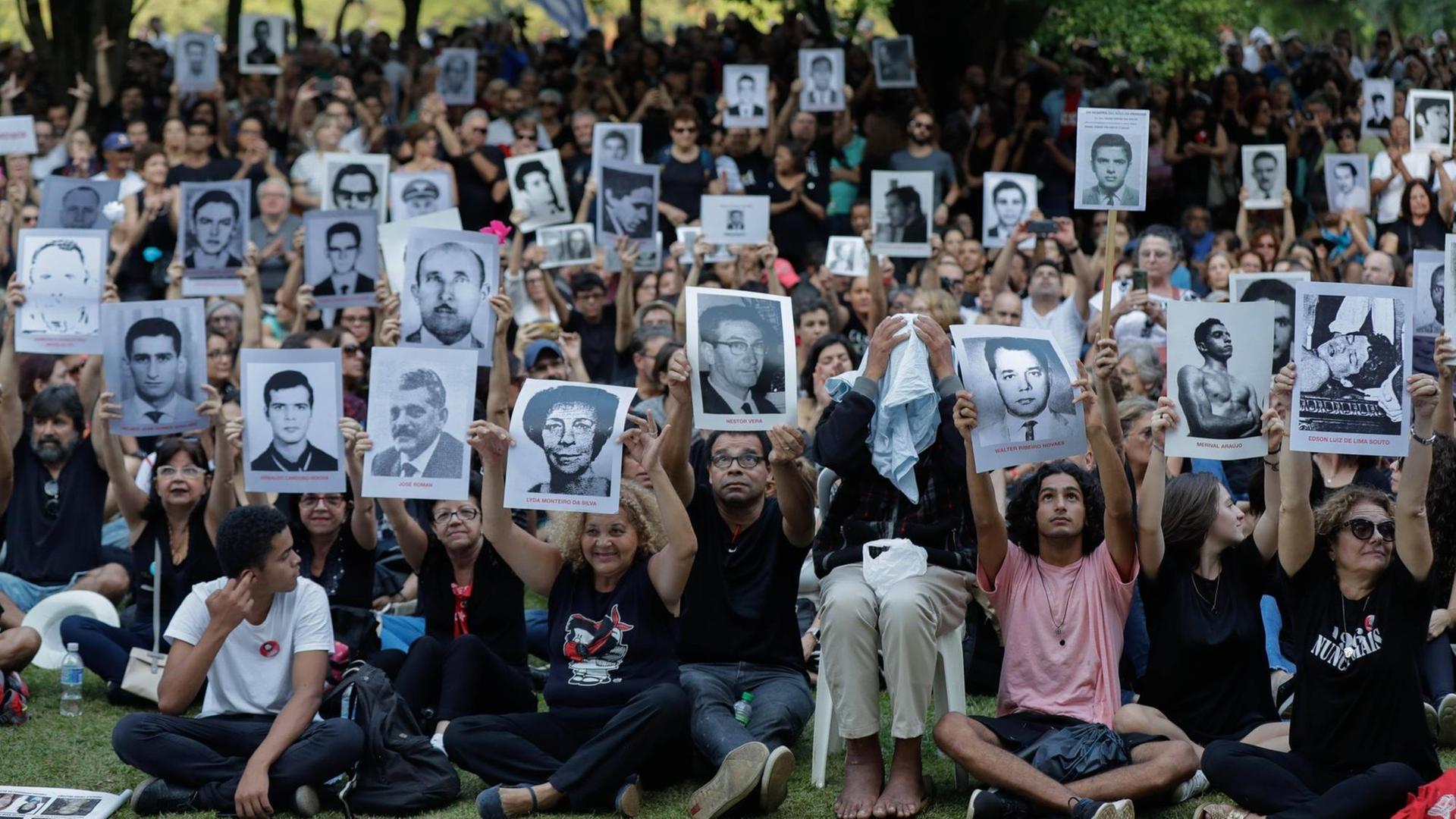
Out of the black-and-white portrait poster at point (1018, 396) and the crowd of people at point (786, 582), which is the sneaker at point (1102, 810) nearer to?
the crowd of people at point (786, 582)

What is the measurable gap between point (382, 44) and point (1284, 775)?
16449 mm

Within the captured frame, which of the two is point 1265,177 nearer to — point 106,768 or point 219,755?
point 219,755

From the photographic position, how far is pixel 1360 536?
6418 millimetres

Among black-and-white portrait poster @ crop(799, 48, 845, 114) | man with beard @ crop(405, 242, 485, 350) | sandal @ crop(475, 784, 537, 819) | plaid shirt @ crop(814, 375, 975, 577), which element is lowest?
sandal @ crop(475, 784, 537, 819)

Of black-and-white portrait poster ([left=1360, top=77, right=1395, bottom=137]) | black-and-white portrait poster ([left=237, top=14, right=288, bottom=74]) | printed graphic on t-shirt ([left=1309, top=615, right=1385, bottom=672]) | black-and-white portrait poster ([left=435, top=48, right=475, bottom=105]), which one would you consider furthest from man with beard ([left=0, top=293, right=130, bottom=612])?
black-and-white portrait poster ([left=1360, top=77, right=1395, bottom=137])

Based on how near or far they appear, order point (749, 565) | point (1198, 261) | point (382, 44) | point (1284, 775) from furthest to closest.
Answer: point (382, 44) → point (1198, 261) → point (749, 565) → point (1284, 775)

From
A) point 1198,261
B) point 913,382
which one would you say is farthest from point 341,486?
point 1198,261

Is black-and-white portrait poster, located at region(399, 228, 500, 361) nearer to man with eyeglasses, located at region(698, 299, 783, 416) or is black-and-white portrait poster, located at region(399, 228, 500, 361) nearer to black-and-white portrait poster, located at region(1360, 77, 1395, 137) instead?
man with eyeglasses, located at region(698, 299, 783, 416)

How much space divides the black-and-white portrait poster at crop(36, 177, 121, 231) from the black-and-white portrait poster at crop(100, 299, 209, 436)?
3.54m

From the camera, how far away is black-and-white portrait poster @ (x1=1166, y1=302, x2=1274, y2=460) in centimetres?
714

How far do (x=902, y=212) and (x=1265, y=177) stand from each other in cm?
328

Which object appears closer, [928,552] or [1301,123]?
[928,552]

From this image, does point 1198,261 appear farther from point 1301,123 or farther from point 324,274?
point 324,274

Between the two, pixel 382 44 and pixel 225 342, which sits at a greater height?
pixel 382 44
